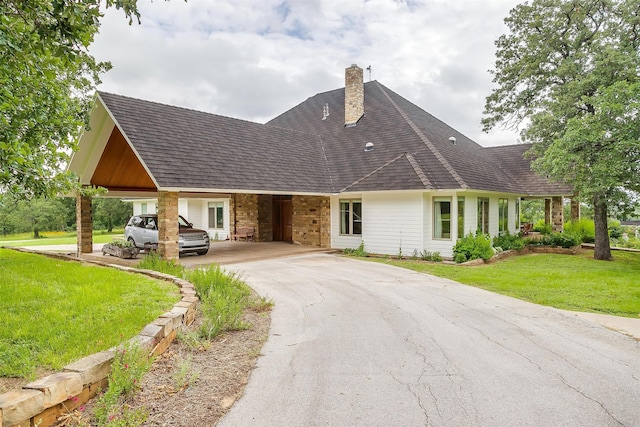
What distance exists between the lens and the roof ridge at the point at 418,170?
1439 cm

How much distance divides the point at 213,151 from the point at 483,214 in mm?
11745

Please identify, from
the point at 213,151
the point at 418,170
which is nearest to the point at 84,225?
the point at 213,151

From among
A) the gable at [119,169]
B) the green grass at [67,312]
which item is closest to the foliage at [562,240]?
the green grass at [67,312]

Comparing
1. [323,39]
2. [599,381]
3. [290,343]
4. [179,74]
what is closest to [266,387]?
[290,343]

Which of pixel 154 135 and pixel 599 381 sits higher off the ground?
pixel 154 135

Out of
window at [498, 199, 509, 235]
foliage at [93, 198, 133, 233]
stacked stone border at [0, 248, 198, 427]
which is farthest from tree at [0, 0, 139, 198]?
foliage at [93, 198, 133, 233]

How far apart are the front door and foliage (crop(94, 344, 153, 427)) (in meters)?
16.2

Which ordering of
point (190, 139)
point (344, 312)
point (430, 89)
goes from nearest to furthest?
point (344, 312)
point (190, 139)
point (430, 89)

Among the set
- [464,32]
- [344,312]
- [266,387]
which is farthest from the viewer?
[464,32]

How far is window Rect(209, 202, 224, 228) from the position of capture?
79.2 ft

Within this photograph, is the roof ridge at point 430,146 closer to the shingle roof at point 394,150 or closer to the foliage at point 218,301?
the shingle roof at point 394,150

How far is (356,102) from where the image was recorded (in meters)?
20.6

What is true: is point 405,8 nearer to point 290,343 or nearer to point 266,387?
point 290,343

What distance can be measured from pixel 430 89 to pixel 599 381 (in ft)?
88.1
